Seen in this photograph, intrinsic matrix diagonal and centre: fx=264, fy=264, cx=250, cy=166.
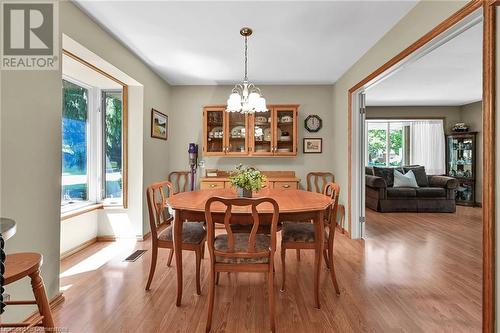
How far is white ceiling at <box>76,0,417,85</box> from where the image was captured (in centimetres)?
228

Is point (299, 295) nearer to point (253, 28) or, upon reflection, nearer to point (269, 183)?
point (269, 183)

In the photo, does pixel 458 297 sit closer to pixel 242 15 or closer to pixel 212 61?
pixel 242 15

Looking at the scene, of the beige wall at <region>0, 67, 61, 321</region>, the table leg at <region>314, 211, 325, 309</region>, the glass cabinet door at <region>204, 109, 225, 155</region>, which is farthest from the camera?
the glass cabinet door at <region>204, 109, 225, 155</region>

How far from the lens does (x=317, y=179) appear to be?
14.6 feet

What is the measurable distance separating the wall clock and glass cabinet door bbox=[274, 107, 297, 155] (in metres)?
0.37

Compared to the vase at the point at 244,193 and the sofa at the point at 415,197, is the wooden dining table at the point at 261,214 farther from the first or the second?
the sofa at the point at 415,197

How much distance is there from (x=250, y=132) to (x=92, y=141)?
2275mm

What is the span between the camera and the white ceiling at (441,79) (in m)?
3.23

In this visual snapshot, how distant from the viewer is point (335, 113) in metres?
4.42

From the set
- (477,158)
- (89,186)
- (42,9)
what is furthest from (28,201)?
(477,158)

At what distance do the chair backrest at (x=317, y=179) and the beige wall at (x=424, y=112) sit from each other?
312 centimetres

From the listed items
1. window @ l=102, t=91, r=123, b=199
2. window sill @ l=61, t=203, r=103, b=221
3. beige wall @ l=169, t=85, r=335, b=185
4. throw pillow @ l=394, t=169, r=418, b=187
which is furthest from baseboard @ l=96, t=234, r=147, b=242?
throw pillow @ l=394, t=169, r=418, b=187

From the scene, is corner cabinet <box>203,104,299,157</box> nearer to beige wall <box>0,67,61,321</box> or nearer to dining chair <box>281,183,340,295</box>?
dining chair <box>281,183,340,295</box>

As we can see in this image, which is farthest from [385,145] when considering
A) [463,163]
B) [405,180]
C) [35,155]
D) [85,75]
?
[35,155]
